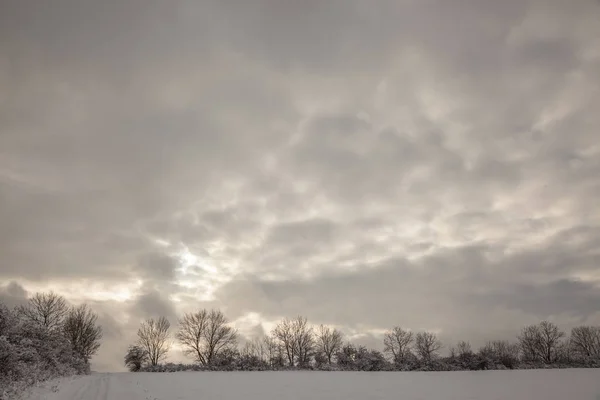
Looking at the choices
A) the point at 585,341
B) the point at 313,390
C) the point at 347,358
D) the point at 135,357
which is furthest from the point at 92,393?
the point at 585,341

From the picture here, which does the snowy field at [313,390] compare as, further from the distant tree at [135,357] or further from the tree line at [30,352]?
the distant tree at [135,357]

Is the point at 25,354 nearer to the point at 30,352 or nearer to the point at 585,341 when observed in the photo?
the point at 30,352

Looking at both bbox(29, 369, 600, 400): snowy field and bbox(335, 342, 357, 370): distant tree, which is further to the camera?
bbox(335, 342, 357, 370): distant tree

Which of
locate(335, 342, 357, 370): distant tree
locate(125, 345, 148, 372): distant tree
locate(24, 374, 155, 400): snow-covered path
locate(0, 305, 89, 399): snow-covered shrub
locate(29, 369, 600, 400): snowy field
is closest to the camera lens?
locate(24, 374, 155, 400): snow-covered path

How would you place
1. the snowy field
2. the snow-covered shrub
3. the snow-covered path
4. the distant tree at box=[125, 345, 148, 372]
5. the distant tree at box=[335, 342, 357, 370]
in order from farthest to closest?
the distant tree at box=[125, 345, 148, 372] → the distant tree at box=[335, 342, 357, 370] → the snow-covered shrub → the snowy field → the snow-covered path

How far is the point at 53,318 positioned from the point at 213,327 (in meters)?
35.4

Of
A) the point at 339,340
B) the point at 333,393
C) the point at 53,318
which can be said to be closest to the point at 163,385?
the point at 333,393

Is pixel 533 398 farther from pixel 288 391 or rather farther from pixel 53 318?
pixel 53 318

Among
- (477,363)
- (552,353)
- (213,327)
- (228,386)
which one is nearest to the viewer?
(228,386)

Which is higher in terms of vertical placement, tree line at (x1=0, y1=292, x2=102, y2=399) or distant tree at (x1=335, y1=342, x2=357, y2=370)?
tree line at (x1=0, y1=292, x2=102, y2=399)

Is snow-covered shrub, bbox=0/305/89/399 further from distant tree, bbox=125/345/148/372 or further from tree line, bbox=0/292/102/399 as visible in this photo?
distant tree, bbox=125/345/148/372

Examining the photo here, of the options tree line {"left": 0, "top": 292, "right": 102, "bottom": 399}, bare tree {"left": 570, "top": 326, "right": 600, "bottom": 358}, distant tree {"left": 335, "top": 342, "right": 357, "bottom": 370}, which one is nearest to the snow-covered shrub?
tree line {"left": 0, "top": 292, "right": 102, "bottom": 399}

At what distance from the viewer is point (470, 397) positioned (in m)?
21.4

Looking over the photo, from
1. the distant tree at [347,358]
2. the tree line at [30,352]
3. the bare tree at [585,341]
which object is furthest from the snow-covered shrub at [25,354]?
the bare tree at [585,341]
